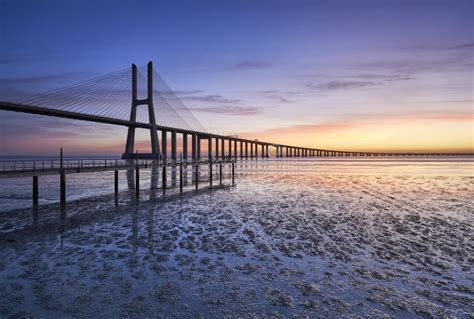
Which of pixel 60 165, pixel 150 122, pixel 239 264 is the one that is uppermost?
pixel 150 122

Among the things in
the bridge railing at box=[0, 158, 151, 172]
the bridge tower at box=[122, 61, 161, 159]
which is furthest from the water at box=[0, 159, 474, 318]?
the bridge tower at box=[122, 61, 161, 159]

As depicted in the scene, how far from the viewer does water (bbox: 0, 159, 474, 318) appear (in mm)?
5253

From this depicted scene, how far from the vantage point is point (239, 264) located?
729 cm

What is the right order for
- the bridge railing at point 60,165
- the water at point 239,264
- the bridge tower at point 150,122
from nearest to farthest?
1. the water at point 239,264
2. the bridge railing at point 60,165
3. the bridge tower at point 150,122

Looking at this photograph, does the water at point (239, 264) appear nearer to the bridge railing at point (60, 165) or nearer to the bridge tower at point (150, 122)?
the bridge railing at point (60, 165)

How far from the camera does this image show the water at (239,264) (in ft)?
17.2

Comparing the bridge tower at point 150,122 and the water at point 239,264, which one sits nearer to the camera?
the water at point 239,264

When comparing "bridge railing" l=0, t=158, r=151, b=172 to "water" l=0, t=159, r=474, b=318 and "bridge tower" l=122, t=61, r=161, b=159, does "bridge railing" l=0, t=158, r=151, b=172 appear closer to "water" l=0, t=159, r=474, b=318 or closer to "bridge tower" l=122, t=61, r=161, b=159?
"bridge tower" l=122, t=61, r=161, b=159

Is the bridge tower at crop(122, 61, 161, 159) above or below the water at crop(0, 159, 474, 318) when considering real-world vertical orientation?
above

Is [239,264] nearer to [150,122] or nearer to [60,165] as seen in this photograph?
[60,165]

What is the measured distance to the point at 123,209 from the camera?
15.1m

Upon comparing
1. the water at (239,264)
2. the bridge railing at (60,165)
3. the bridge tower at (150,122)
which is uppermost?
the bridge tower at (150,122)

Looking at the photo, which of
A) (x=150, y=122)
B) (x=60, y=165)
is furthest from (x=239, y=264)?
(x=150, y=122)

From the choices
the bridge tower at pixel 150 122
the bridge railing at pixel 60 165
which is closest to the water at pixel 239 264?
the bridge railing at pixel 60 165
